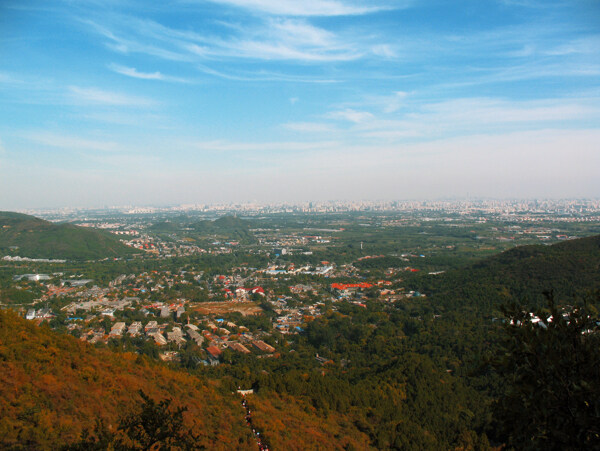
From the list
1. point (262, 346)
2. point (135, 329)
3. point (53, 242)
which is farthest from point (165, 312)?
point (53, 242)

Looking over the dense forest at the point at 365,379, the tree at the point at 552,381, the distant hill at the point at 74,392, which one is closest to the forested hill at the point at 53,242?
the dense forest at the point at 365,379

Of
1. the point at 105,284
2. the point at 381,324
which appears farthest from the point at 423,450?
the point at 105,284

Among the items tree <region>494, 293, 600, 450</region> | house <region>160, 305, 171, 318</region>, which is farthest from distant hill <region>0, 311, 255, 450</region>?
house <region>160, 305, 171, 318</region>

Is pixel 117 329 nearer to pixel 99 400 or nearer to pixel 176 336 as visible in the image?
pixel 176 336

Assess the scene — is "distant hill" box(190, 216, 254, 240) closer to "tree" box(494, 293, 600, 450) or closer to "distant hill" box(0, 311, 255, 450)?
"distant hill" box(0, 311, 255, 450)

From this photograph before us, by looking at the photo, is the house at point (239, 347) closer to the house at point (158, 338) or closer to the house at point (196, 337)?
the house at point (196, 337)

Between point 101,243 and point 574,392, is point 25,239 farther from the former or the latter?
point 574,392
